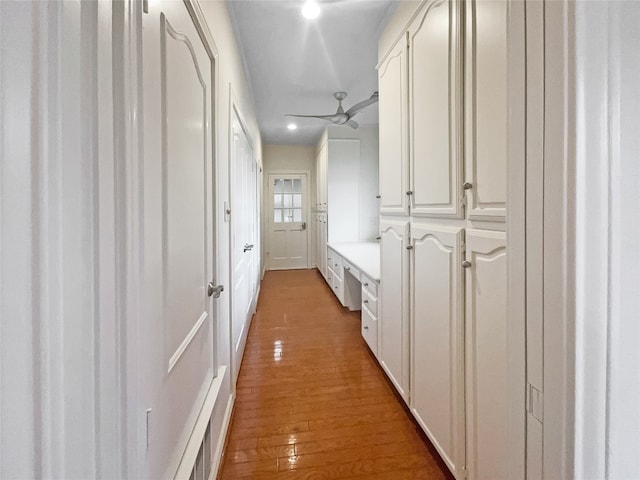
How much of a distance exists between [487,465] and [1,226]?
4.74ft

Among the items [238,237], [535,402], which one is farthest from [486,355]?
[238,237]

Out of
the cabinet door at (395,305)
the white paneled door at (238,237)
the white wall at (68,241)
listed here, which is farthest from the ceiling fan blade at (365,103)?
the white wall at (68,241)

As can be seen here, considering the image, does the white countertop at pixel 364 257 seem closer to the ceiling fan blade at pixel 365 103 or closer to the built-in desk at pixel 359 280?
the built-in desk at pixel 359 280

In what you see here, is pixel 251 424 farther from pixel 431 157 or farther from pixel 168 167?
pixel 431 157

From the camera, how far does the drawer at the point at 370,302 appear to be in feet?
7.62

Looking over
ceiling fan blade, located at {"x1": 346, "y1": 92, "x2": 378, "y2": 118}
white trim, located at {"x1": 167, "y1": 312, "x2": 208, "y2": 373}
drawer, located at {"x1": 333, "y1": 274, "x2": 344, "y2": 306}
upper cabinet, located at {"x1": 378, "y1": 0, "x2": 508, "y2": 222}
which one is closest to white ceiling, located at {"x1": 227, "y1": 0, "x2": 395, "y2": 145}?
ceiling fan blade, located at {"x1": 346, "y1": 92, "x2": 378, "y2": 118}

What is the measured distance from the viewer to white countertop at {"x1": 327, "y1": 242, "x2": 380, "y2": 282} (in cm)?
248

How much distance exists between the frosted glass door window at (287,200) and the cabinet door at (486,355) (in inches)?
206

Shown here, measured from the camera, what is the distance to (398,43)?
5.74 ft

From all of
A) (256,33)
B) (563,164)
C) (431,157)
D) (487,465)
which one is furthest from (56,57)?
(256,33)

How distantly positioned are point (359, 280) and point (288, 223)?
140 inches

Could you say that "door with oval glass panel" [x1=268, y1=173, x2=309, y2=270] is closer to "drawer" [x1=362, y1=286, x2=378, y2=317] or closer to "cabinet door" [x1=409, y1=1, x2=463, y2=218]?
"drawer" [x1=362, y1=286, x2=378, y2=317]

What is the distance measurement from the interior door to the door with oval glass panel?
4860mm

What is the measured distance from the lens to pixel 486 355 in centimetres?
106
